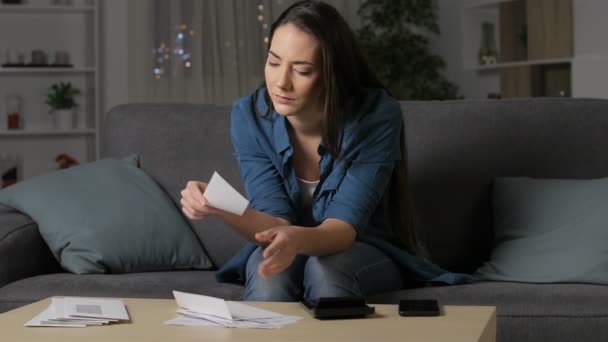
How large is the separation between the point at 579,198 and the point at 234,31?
→ 4.05 m

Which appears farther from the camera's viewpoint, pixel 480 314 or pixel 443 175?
pixel 443 175

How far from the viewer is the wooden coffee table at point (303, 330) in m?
1.39

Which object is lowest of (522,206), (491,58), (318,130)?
(522,206)

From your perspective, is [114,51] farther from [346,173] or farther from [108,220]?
[346,173]

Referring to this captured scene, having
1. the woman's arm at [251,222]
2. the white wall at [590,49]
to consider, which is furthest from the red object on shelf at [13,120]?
the woman's arm at [251,222]

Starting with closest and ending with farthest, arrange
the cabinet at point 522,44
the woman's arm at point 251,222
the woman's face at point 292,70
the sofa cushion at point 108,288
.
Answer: the woman's arm at point 251,222
the woman's face at point 292,70
the sofa cushion at point 108,288
the cabinet at point 522,44

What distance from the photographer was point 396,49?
6078mm

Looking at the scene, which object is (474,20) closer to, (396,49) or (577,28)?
(396,49)

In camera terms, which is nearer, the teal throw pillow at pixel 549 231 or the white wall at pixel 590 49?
the teal throw pillow at pixel 549 231

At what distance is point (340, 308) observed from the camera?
1.55 meters

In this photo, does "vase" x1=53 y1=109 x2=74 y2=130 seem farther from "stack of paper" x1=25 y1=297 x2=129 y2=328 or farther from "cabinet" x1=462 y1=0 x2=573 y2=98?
"stack of paper" x1=25 y1=297 x2=129 y2=328

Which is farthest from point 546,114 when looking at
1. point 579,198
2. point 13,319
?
point 13,319

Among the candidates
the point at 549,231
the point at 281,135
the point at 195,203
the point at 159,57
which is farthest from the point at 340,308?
the point at 159,57

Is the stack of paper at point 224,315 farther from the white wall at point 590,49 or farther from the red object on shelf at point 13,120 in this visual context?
the red object on shelf at point 13,120
